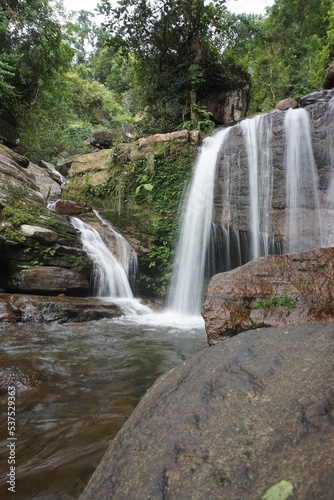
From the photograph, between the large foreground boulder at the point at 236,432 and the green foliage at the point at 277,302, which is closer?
the large foreground boulder at the point at 236,432

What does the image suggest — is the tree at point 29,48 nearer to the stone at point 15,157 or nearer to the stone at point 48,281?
the stone at point 15,157

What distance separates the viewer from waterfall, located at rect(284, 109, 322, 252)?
Answer: 24.1 ft

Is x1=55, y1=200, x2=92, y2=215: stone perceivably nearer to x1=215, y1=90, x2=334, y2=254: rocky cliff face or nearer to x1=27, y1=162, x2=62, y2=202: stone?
x1=27, y1=162, x2=62, y2=202: stone

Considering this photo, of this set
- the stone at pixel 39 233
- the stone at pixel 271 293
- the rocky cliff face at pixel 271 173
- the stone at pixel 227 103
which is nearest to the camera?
the stone at pixel 271 293

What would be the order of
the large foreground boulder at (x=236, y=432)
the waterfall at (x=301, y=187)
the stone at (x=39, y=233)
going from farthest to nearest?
the waterfall at (x=301, y=187) < the stone at (x=39, y=233) < the large foreground boulder at (x=236, y=432)

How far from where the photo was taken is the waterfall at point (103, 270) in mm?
7711

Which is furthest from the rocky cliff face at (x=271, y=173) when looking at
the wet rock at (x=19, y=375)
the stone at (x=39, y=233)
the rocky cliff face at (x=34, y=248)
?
the wet rock at (x=19, y=375)

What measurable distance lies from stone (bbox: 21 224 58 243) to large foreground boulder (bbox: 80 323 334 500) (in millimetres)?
5663

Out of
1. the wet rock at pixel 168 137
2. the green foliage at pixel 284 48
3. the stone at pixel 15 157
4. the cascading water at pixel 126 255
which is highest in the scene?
the green foliage at pixel 284 48

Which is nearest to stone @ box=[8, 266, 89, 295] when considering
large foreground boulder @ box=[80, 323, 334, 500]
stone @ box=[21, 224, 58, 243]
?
stone @ box=[21, 224, 58, 243]

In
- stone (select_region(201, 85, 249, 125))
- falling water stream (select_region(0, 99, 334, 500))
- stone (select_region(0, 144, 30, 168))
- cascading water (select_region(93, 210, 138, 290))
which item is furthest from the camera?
stone (select_region(201, 85, 249, 125))

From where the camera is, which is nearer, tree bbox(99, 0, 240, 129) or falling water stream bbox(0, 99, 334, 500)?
falling water stream bbox(0, 99, 334, 500)

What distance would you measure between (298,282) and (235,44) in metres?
16.1

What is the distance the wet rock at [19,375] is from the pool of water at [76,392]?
0.09 meters
